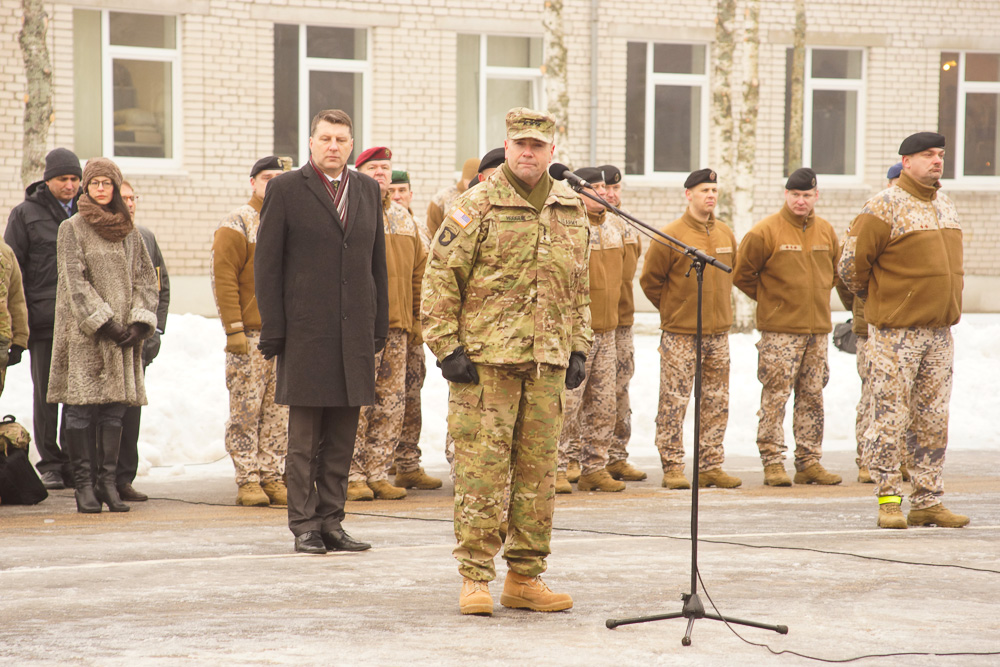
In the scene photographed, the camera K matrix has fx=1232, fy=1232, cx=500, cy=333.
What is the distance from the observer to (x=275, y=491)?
884 centimetres

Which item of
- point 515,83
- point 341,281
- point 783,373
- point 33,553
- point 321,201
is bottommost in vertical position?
point 33,553

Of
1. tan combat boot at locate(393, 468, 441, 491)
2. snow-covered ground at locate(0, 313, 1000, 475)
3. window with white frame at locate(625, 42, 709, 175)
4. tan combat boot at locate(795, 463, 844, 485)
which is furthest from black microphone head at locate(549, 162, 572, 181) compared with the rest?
window with white frame at locate(625, 42, 709, 175)

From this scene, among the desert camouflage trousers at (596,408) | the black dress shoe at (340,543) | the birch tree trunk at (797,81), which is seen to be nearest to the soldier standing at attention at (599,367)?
the desert camouflage trousers at (596,408)

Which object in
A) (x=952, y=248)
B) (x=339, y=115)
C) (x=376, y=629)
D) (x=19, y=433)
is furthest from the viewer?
(x=19, y=433)

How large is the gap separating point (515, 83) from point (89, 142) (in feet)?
23.2

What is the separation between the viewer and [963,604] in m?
5.79

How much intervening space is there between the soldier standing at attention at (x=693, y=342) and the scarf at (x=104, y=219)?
13.3 feet

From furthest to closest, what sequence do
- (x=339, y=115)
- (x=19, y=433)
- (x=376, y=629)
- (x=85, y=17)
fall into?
1. (x=85, y=17)
2. (x=19, y=433)
3. (x=339, y=115)
4. (x=376, y=629)

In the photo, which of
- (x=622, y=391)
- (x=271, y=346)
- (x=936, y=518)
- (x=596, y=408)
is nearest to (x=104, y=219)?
(x=271, y=346)

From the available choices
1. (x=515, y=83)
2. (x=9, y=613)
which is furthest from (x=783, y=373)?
(x=515, y=83)

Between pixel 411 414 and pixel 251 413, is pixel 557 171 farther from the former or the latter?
pixel 411 414

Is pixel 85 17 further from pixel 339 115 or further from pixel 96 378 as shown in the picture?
pixel 339 115

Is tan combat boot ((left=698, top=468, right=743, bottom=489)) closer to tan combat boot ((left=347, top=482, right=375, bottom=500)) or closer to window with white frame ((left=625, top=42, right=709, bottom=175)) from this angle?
tan combat boot ((left=347, top=482, right=375, bottom=500))

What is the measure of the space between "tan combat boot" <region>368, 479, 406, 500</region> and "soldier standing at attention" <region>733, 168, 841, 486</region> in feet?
9.81
